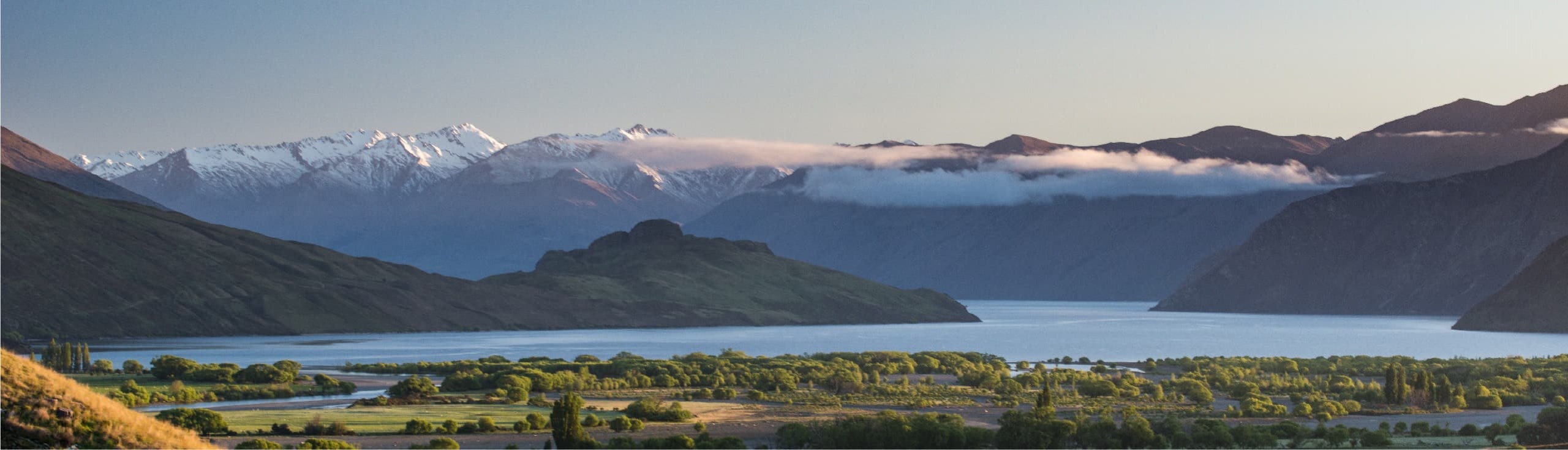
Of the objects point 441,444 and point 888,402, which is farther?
point 888,402

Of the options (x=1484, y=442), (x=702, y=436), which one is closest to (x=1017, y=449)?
(x=702, y=436)

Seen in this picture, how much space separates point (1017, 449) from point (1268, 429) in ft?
44.4

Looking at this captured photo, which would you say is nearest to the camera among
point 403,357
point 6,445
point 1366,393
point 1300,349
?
point 6,445

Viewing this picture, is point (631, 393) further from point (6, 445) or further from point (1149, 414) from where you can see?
point (6, 445)

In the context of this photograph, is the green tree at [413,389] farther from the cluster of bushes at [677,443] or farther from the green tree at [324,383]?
the cluster of bushes at [677,443]

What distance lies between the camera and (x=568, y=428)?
6706 centimetres

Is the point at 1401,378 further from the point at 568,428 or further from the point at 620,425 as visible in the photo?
the point at 568,428

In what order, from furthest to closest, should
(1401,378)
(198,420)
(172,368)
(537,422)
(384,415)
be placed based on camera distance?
(172,368) → (1401,378) → (384,415) → (537,422) → (198,420)

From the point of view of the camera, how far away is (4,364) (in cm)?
3597

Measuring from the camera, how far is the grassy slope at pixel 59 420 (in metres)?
35.5

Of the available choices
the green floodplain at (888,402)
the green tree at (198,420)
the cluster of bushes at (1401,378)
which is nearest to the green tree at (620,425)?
the green floodplain at (888,402)

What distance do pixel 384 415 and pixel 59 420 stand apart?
4740 centimetres

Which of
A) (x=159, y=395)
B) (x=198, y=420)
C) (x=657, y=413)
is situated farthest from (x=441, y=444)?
(x=159, y=395)

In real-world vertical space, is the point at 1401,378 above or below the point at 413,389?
above
